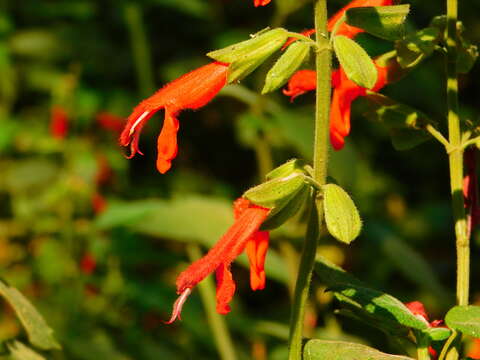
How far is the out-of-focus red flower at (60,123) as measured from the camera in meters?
2.99

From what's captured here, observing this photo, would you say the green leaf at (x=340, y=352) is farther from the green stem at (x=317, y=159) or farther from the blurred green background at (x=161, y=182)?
the blurred green background at (x=161, y=182)

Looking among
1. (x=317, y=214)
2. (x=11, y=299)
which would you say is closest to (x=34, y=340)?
(x=11, y=299)

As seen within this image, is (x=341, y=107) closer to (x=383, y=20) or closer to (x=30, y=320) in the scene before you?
(x=383, y=20)

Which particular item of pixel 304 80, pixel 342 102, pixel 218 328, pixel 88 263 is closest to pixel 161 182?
pixel 88 263

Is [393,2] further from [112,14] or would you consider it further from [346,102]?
[112,14]

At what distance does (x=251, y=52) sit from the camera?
1139mm

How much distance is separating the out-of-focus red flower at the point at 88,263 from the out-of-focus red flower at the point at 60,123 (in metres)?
0.42

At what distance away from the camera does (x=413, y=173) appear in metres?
4.05

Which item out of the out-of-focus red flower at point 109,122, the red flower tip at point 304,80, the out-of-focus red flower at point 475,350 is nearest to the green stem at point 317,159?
the red flower tip at point 304,80

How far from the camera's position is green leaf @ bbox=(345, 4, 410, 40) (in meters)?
1.14

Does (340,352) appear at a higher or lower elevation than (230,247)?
lower

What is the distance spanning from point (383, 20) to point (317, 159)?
7.4 inches

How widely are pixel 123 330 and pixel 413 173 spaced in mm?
1999

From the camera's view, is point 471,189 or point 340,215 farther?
point 471,189
